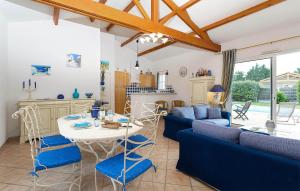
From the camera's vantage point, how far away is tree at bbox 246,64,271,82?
4.30 meters

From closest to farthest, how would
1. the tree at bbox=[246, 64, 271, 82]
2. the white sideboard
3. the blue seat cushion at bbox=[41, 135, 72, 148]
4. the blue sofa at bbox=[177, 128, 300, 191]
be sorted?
the blue sofa at bbox=[177, 128, 300, 191]
the blue seat cushion at bbox=[41, 135, 72, 148]
the white sideboard
the tree at bbox=[246, 64, 271, 82]

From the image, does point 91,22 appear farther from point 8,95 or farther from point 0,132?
point 0,132

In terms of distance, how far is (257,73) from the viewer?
4531 mm

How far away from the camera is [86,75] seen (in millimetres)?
4699

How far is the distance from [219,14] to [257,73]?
1932mm

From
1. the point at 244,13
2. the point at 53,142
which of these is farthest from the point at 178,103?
the point at 53,142

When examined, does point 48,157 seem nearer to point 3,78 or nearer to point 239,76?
point 3,78

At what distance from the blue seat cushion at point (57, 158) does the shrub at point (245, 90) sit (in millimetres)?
4764

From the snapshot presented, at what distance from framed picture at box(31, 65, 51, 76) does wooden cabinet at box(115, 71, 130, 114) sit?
294cm

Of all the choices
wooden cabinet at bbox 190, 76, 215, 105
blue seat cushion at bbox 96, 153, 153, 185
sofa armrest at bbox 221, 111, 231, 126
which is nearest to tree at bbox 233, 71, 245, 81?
wooden cabinet at bbox 190, 76, 215, 105

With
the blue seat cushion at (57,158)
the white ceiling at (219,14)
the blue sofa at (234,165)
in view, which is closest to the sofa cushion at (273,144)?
the blue sofa at (234,165)

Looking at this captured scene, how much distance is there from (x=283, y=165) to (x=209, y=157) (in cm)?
72

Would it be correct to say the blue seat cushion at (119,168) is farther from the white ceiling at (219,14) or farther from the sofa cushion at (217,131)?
the white ceiling at (219,14)

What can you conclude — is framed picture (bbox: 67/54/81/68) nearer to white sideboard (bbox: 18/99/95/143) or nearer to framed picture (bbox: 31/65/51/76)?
framed picture (bbox: 31/65/51/76)
